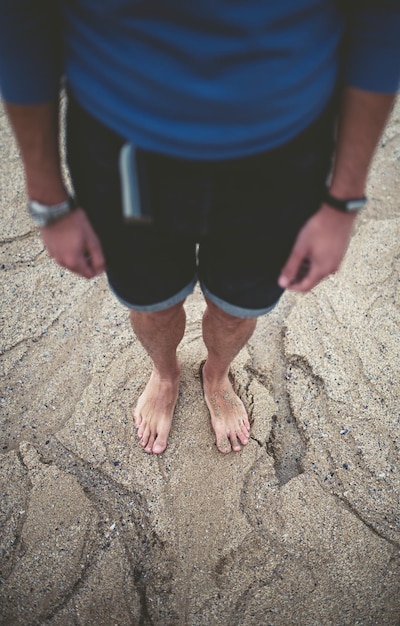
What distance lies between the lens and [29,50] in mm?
712

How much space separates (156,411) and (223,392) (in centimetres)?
25

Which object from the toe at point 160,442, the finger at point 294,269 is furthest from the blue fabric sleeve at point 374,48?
the toe at point 160,442

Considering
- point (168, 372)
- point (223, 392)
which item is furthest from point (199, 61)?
point (223, 392)

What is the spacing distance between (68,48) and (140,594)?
1.41m

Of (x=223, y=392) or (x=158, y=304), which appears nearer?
(x=158, y=304)

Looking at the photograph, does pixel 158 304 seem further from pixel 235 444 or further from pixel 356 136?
pixel 235 444

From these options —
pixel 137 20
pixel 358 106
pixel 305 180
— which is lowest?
pixel 305 180

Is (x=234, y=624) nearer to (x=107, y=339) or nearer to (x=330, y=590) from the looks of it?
(x=330, y=590)

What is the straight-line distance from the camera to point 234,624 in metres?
1.30

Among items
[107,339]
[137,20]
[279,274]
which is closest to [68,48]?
[137,20]

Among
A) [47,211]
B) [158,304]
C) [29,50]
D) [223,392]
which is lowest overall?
[223,392]

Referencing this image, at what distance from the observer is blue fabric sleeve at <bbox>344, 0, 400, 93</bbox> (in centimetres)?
69

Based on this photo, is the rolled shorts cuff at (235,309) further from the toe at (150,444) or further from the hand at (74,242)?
the toe at (150,444)

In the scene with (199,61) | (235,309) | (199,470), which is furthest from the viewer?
(199,470)
